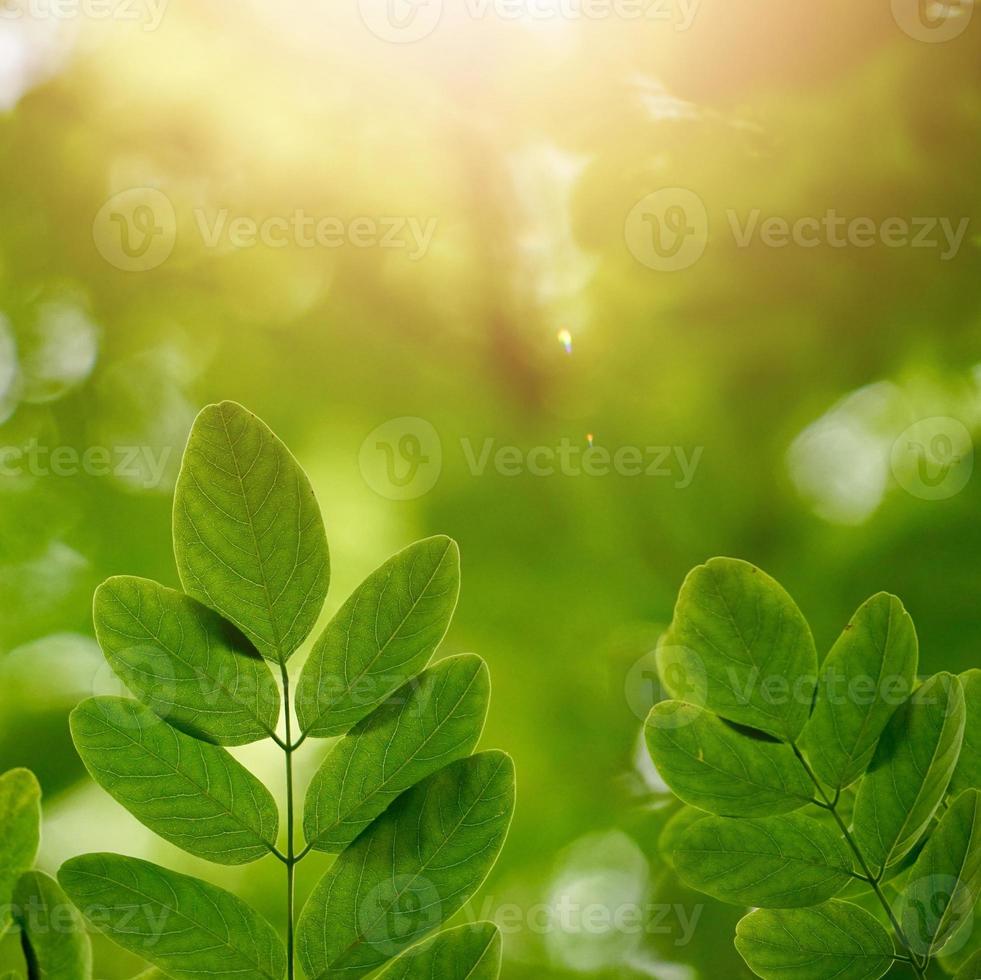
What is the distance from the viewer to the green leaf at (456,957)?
0.42 m

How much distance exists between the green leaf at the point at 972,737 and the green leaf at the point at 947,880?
107 mm

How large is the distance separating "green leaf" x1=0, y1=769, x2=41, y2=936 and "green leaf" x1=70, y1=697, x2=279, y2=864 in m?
0.05

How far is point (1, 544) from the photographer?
1777mm

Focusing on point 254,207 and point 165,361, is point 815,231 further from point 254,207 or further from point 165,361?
point 165,361

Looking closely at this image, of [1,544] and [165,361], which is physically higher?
[165,361]

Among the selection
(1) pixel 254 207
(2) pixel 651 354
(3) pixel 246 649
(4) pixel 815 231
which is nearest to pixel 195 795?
(3) pixel 246 649

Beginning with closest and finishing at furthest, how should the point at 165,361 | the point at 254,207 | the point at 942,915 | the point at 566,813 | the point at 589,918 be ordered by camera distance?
1. the point at 942,915
2. the point at 589,918
3. the point at 566,813
4. the point at 165,361
5. the point at 254,207

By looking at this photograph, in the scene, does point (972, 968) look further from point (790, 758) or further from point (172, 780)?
point (172, 780)

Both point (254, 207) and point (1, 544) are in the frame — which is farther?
point (254, 207)

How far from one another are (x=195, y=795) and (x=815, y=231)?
2037 mm

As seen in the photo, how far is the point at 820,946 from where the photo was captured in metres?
Result: 0.49

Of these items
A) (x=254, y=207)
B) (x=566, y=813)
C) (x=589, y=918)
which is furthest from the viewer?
(x=254, y=207)

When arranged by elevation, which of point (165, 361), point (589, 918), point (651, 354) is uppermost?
point (651, 354)

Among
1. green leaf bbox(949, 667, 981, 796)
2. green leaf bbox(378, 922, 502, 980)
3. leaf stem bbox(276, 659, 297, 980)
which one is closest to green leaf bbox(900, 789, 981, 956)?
green leaf bbox(949, 667, 981, 796)
